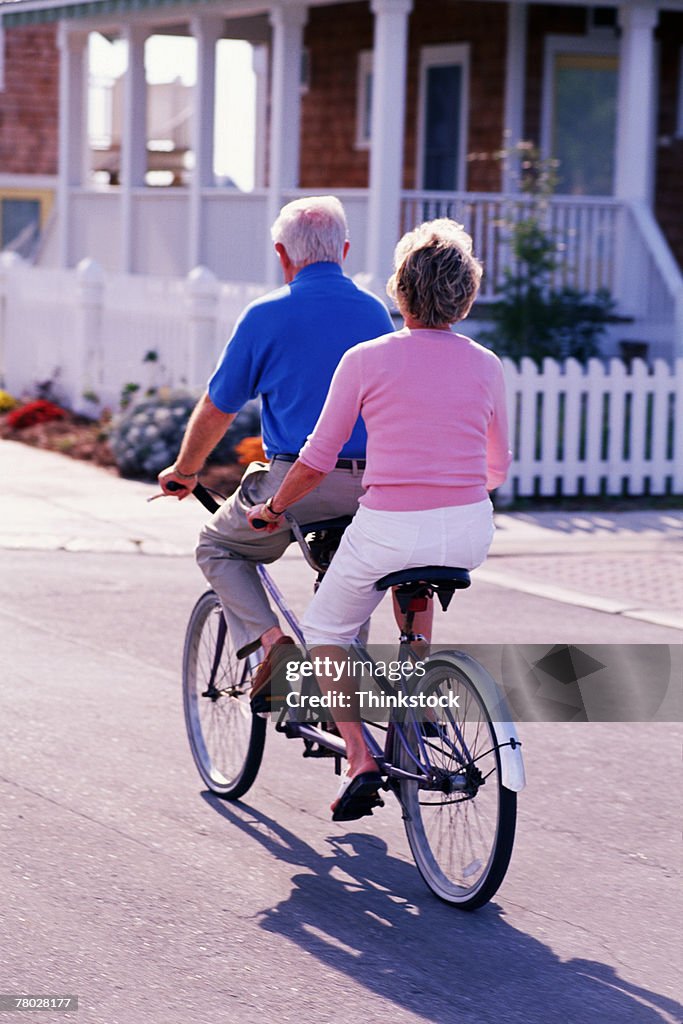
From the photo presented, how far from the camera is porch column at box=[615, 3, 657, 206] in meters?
16.9

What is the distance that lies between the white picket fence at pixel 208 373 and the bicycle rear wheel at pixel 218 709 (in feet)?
23.4

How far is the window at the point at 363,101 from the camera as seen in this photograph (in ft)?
72.7

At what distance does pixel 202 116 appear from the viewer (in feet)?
64.6

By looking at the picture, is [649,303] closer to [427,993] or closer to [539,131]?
[539,131]

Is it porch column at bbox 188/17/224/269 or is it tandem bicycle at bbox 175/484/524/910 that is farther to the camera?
porch column at bbox 188/17/224/269

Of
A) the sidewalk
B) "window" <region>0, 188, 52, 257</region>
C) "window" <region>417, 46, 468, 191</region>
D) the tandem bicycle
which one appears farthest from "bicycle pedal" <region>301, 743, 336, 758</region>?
"window" <region>0, 188, 52, 257</region>

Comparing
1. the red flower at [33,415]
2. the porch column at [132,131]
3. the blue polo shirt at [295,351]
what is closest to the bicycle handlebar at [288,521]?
the blue polo shirt at [295,351]

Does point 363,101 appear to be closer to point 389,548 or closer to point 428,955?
point 389,548

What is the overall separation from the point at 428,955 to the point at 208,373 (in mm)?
11691

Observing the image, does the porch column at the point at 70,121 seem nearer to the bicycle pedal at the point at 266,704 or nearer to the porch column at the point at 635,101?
the porch column at the point at 635,101

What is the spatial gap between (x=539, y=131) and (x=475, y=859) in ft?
52.7

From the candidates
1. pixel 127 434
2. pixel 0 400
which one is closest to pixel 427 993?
pixel 127 434

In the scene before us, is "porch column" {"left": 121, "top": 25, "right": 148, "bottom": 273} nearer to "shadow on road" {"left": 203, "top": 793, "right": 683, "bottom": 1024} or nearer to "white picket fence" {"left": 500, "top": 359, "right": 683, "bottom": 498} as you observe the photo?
"white picket fence" {"left": 500, "top": 359, "right": 683, "bottom": 498}

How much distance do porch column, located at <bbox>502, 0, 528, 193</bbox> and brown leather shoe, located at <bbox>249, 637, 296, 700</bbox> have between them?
1436 centimetres
